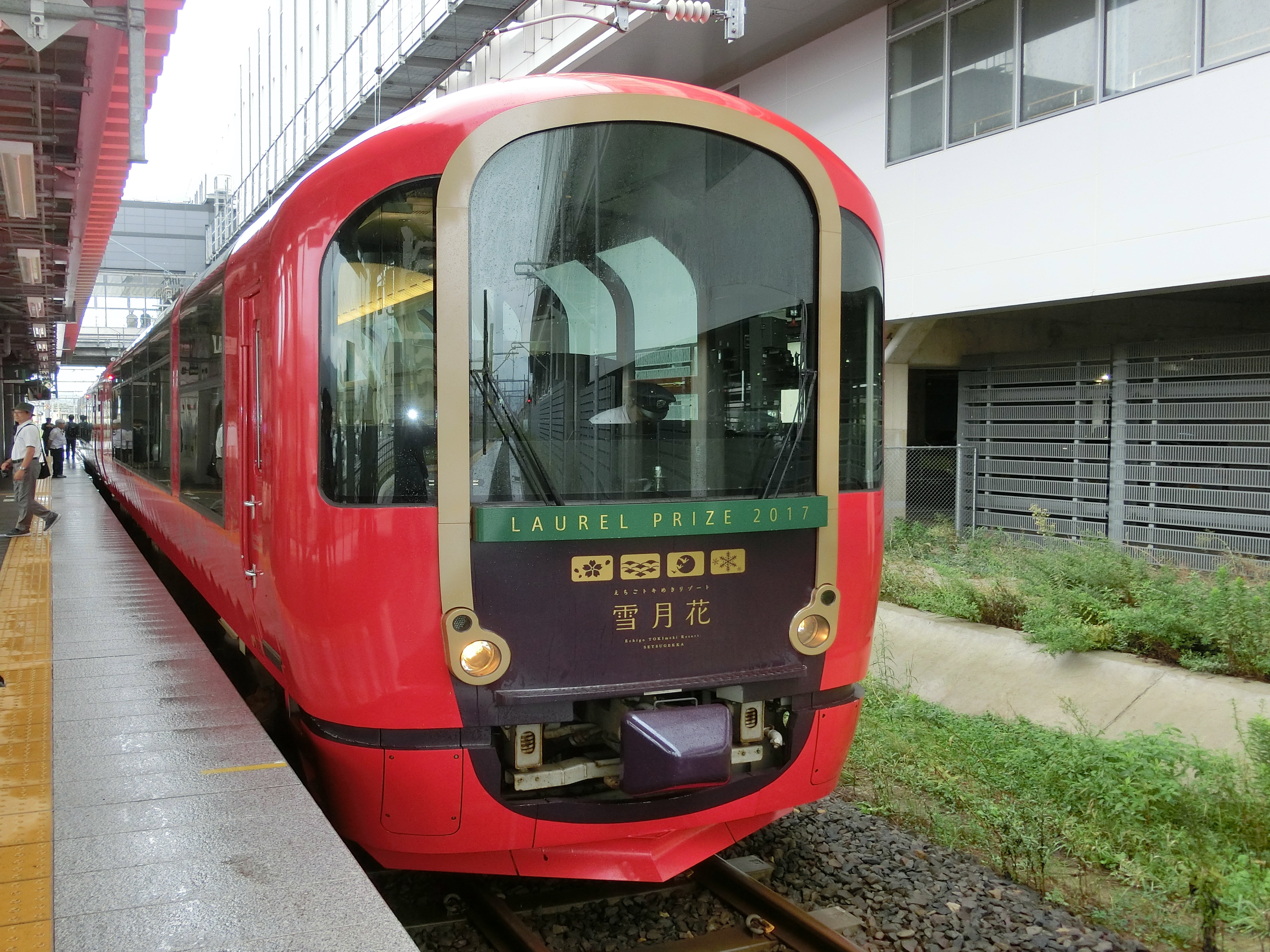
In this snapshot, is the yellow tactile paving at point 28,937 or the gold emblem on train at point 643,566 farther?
the gold emblem on train at point 643,566

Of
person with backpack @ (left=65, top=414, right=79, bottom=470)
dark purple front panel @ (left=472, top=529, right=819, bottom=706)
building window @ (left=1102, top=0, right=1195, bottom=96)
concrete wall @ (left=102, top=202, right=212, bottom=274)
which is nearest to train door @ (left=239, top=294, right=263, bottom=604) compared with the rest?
dark purple front panel @ (left=472, top=529, right=819, bottom=706)

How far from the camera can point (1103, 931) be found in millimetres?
4195

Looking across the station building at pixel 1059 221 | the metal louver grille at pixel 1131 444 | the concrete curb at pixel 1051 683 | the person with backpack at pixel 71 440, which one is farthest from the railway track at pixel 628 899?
the person with backpack at pixel 71 440

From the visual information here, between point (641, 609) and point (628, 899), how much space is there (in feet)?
4.38

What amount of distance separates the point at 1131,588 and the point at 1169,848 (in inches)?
168

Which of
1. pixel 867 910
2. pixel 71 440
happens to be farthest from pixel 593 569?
pixel 71 440

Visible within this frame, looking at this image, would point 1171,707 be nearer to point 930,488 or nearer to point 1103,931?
point 1103,931

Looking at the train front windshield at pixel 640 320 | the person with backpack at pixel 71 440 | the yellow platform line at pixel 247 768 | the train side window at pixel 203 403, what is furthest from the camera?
the person with backpack at pixel 71 440

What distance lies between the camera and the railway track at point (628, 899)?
3.97m

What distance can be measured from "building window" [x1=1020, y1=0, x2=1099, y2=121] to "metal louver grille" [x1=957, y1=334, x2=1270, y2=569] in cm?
331

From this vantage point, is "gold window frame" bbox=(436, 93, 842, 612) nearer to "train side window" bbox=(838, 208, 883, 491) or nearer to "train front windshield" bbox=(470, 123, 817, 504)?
"train front windshield" bbox=(470, 123, 817, 504)

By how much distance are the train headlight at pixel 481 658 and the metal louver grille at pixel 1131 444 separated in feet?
28.9

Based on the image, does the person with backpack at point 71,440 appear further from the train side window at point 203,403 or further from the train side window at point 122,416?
the train side window at point 203,403

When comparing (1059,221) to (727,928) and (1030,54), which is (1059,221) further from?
(727,928)
